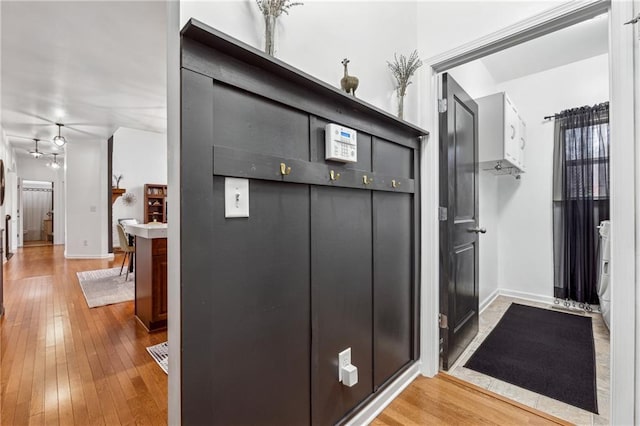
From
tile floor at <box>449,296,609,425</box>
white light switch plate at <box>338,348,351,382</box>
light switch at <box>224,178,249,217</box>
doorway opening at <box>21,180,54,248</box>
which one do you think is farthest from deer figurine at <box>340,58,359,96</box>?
doorway opening at <box>21,180,54,248</box>

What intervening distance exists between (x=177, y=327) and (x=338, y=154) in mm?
920

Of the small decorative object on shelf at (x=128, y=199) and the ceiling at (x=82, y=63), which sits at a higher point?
the ceiling at (x=82, y=63)

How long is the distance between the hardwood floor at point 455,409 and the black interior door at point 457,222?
27cm

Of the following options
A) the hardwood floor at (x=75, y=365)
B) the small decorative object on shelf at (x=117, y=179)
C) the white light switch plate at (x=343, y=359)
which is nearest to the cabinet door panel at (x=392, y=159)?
the white light switch plate at (x=343, y=359)

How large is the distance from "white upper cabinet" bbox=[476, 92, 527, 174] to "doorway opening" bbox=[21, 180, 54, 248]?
→ 12.0m

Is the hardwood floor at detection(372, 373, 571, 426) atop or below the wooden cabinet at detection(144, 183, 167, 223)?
below

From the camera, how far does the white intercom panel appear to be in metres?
1.31

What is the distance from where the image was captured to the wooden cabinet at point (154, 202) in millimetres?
8117

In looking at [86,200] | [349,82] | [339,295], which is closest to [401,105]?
[349,82]

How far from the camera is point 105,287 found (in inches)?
161

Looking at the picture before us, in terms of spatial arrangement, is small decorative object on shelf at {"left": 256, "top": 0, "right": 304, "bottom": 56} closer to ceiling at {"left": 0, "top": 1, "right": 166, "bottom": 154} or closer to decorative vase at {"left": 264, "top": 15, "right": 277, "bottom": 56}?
decorative vase at {"left": 264, "top": 15, "right": 277, "bottom": 56}

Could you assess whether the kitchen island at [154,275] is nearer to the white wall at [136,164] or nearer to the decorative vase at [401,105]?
the decorative vase at [401,105]

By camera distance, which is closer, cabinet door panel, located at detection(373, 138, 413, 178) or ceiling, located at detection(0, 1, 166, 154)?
cabinet door panel, located at detection(373, 138, 413, 178)

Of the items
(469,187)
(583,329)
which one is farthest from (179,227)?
(583,329)
